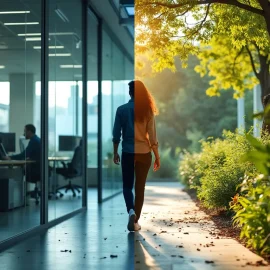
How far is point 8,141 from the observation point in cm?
656

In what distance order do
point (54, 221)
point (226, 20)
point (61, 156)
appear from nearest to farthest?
point (54, 221)
point (61, 156)
point (226, 20)

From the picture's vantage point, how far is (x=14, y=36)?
6824 mm

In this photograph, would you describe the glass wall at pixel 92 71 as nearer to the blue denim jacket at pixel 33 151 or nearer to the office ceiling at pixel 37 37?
the office ceiling at pixel 37 37

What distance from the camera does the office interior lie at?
670cm

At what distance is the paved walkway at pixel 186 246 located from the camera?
5215 mm

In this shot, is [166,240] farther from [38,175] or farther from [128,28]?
[128,28]

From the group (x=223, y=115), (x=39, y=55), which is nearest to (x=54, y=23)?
(x=39, y=55)

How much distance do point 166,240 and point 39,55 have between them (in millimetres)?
2961

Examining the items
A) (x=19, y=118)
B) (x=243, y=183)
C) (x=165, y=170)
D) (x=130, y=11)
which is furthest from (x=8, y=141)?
(x=165, y=170)

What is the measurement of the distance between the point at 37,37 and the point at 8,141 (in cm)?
185

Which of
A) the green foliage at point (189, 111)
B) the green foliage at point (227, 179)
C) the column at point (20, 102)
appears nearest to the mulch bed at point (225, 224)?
the green foliage at point (227, 179)

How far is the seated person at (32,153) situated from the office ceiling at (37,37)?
0.72 meters

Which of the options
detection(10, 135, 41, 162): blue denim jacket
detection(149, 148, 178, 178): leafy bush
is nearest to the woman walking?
detection(10, 135, 41, 162): blue denim jacket

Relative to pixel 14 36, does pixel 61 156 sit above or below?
below
